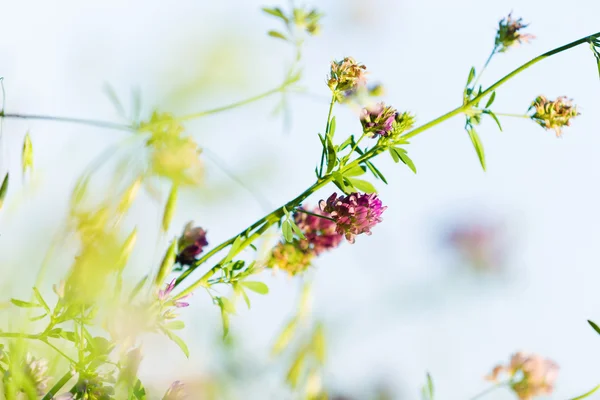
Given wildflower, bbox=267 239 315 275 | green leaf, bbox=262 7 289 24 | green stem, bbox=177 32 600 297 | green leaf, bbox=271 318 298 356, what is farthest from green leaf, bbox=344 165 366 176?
green leaf, bbox=262 7 289 24

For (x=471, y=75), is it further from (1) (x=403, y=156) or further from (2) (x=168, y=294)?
(2) (x=168, y=294)

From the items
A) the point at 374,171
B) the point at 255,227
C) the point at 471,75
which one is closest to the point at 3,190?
the point at 255,227

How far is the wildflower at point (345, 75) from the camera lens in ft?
1.86

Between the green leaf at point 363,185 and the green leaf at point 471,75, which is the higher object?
the green leaf at point 471,75

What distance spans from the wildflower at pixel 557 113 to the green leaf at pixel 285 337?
0.30 meters

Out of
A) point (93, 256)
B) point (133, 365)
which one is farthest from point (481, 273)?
point (93, 256)

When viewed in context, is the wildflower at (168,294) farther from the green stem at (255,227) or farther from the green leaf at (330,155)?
the green leaf at (330,155)

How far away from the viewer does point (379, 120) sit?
559 mm

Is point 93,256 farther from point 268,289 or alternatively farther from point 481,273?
point 481,273

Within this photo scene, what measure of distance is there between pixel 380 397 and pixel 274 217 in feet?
1.25

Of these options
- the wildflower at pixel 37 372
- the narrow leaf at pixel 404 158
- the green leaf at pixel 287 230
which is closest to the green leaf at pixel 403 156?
the narrow leaf at pixel 404 158

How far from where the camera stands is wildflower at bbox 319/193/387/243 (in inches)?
21.5

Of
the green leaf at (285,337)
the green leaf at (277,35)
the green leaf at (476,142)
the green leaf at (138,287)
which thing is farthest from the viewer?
the green leaf at (277,35)

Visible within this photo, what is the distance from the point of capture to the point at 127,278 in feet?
1.52
